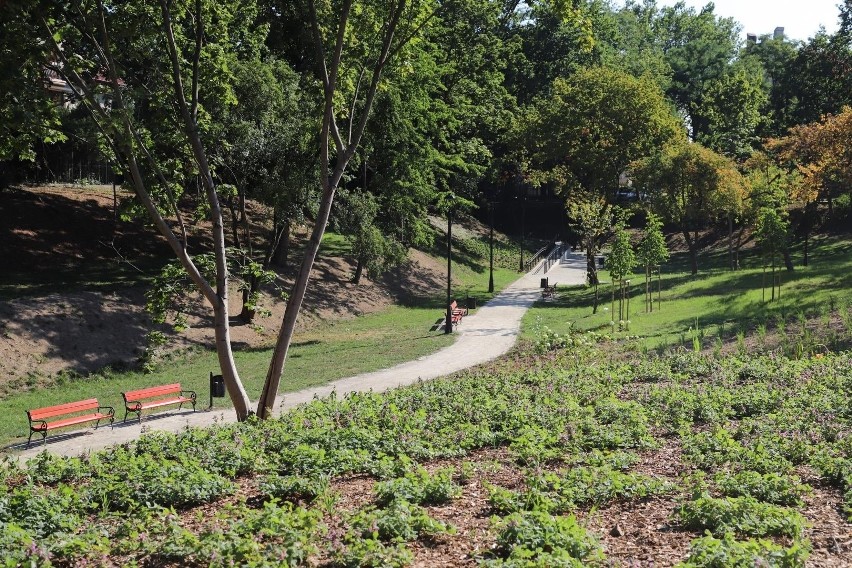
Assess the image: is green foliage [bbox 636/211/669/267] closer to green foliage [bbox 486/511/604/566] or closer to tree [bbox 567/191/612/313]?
tree [bbox 567/191/612/313]

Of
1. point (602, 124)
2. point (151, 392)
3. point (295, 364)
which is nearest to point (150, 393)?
point (151, 392)

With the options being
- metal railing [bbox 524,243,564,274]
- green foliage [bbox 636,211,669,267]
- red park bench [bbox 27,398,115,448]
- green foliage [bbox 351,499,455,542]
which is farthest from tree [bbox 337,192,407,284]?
green foliage [bbox 351,499,455,542]

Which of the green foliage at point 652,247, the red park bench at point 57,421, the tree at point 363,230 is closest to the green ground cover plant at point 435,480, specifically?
the red park bench at point 57,421

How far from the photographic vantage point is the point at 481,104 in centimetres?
5006

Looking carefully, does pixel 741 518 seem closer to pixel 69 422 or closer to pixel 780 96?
pixel 69 422

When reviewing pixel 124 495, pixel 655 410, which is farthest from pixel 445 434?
pixel 124 495

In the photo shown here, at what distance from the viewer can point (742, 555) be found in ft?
19.4

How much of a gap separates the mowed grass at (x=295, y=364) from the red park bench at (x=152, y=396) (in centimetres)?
52

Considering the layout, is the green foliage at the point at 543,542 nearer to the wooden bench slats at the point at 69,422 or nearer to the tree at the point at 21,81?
the tree at the point at 21,81

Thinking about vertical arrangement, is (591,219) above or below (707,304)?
above

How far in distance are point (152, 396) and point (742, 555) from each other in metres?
15.8

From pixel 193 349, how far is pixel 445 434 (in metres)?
17.4

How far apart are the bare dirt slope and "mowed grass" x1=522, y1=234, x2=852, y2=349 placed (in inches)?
358

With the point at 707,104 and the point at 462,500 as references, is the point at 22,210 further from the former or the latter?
the point at 707,104
